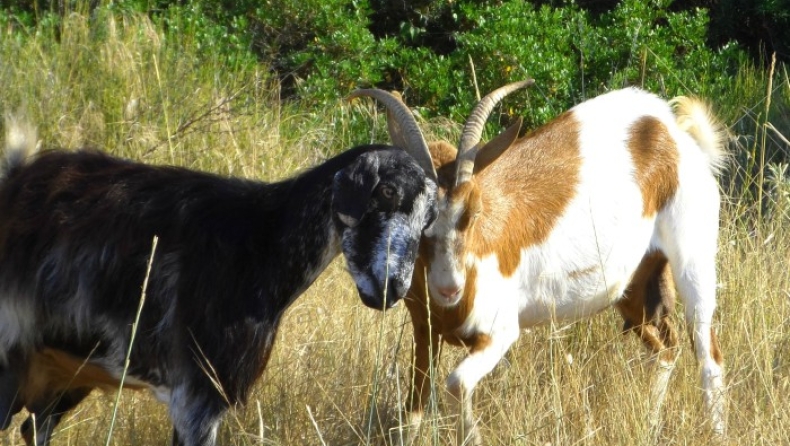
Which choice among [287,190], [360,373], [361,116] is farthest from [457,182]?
[361,116]

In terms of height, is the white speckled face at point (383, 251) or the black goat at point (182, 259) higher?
the white speckled face at point (383, 251)

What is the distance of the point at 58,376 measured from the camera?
4.61m

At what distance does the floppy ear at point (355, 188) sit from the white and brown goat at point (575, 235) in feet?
1.57

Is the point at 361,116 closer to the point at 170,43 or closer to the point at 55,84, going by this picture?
the point at 170,43

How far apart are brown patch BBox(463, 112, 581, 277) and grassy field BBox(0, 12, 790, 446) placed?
16.9 inches

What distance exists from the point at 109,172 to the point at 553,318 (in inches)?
72.0

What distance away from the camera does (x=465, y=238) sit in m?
4.64

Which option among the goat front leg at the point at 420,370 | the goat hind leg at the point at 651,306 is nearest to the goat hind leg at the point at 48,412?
the goat front leg at the point at 420,370

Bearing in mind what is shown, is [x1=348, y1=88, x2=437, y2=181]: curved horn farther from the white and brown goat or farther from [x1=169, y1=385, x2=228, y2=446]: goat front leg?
[x1=169, y1=385, x2=228, y2=446]: goat front leg

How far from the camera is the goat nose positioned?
455 centimetres

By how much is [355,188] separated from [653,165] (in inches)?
78.2

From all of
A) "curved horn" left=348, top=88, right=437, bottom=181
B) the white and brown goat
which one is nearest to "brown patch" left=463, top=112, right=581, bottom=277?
the white and brown goat

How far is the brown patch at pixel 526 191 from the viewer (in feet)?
16.4

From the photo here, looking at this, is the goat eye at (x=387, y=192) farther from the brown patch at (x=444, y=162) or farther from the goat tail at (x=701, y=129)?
the goat tail at (x=701, y=129)
